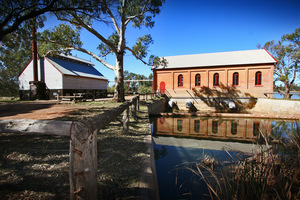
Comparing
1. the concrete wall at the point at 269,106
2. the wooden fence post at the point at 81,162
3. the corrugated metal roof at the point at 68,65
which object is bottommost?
the concrete wall at the point at 269,106

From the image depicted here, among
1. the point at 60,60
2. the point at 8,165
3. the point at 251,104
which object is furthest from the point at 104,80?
the point at 8,165

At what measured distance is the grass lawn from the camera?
6.87ft

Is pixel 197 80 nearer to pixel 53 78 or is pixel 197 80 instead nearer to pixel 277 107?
pixel 277 107

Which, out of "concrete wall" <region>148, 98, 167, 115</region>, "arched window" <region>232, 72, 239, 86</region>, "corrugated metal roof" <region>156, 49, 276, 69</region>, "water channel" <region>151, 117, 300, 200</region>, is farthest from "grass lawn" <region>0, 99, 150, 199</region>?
"arched window" <region>232, 72, 239, 86</region>

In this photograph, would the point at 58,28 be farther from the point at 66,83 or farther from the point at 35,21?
the point at 66,83

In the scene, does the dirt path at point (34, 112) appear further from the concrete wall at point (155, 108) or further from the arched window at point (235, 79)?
the arched window at point (235, 79)

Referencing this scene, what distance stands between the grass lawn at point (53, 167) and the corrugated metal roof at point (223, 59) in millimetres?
20190

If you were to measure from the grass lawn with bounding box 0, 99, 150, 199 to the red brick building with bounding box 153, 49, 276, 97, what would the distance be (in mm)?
16517

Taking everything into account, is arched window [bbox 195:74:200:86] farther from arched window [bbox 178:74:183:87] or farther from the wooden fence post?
the wooden fence post

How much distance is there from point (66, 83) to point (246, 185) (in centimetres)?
1926

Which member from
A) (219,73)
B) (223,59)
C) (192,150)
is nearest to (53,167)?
(192,150)

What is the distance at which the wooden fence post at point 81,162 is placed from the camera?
1422mm

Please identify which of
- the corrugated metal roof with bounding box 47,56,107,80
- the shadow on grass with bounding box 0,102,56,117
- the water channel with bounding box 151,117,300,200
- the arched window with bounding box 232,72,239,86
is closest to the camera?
the water channel with bounding box 151,117,300,200

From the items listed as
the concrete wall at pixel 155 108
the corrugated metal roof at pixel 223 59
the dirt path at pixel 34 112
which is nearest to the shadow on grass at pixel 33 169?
the dirt path at pixel 34 112
